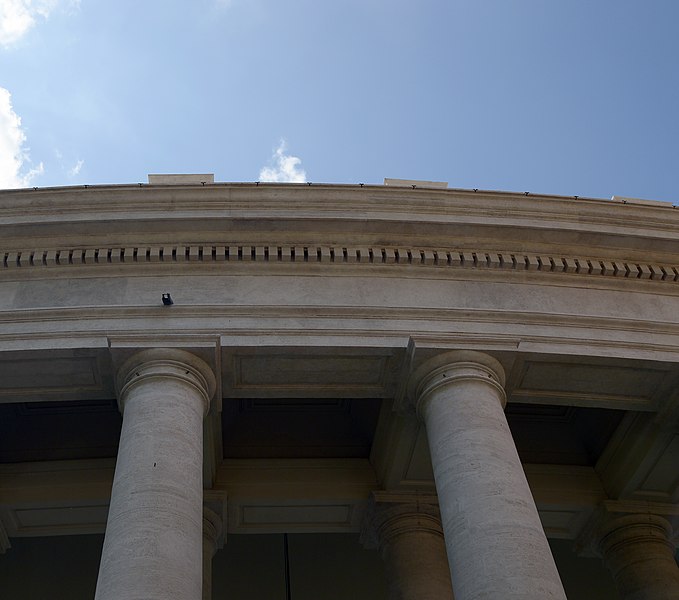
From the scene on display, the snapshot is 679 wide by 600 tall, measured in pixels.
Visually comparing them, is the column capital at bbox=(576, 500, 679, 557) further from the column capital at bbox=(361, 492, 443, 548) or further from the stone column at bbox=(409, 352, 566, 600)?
the stone column at bbox=(409, 352, 566, 600)

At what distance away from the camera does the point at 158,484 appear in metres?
16.0

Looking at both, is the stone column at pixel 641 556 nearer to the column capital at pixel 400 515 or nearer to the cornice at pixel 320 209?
the column capital at pixel 400 515

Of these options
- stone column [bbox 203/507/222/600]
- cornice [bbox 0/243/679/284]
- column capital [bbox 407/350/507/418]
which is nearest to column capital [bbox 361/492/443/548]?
stone column [bbox 203/507/222/600]

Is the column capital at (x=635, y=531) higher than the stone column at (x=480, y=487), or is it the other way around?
the column capital at (x=635, y=531)

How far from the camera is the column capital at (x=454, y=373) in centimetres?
1953

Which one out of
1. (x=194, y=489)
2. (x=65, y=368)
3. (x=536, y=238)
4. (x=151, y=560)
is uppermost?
(x=536, y=238)

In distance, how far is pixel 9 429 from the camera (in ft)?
85.0

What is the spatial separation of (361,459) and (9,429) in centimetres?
1079

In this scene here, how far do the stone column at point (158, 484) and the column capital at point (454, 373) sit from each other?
15.8ft

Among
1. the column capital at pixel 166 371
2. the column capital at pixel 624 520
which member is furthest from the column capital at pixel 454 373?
the column capital at pixel 624 520

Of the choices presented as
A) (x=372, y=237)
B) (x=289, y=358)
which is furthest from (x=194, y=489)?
(x=372, y=237)

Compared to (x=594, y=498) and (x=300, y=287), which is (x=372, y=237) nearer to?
(x=300, y=287)

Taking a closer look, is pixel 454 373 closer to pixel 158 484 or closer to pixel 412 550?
pixel 412 550

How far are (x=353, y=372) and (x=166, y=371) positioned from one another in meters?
4.59
